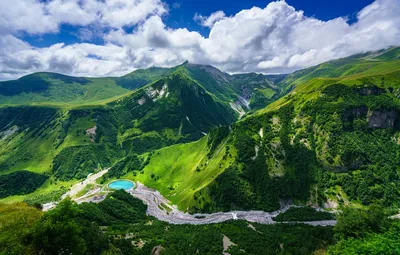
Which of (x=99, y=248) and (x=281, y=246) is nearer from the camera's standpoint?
(x=99, y=248)

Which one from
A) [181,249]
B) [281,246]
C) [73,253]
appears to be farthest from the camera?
[281,246]

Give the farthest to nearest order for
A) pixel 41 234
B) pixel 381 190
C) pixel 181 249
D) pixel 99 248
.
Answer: pixel 381 190
pixel 181 249
pixel 99 248
pixel 41 234

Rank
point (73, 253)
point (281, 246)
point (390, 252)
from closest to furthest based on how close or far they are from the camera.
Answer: point (390, 252), point (73, 253), point (281, 246)

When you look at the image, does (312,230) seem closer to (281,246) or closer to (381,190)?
(281,246)

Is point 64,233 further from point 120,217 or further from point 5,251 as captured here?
point 120,217

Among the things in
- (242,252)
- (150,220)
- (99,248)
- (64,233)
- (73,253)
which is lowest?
→ (150,220)

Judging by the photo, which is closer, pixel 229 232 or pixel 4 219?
pixel 4 219

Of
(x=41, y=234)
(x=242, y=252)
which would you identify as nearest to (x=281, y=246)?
(x=242, y=252)

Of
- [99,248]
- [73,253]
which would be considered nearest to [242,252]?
[99,248]

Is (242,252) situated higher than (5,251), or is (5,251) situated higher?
(5,251)
